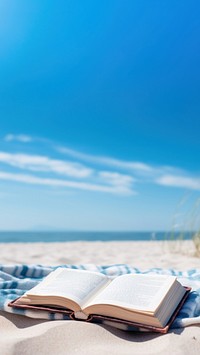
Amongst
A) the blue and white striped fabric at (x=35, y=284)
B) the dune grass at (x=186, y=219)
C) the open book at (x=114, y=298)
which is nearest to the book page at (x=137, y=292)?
the open book at (x=114, y=298)

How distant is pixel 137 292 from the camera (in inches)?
52.5

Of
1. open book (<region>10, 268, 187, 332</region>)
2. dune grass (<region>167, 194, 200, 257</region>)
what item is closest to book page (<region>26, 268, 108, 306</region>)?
open book (<region>10, 268, 187, 332</region>)

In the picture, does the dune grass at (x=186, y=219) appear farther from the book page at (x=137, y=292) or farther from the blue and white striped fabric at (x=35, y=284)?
the book page at (x=137, y=292)

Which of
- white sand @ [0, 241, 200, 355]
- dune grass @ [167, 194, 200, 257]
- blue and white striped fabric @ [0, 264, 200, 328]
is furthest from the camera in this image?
dune grass @ [167, 194, 200, 257]

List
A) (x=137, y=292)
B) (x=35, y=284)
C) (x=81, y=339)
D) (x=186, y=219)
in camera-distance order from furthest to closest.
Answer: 1. (x=186, y=219)
2. (x=35, y=284)
3. (x=137, y=292)
4. (x=81, y=339)

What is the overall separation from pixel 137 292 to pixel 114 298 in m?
0.09

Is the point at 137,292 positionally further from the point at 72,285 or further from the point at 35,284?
the point at 35,284

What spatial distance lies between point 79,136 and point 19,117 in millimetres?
1999

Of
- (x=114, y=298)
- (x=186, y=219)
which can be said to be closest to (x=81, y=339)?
(x=114, y=298)

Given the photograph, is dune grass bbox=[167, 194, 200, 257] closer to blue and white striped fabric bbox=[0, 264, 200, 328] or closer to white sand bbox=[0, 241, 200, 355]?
blue and white striped fabric bbox=[0, 264, 200, 328]

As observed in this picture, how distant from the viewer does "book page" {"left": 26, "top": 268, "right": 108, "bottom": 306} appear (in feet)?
4.39

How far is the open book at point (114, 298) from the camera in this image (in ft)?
4.06

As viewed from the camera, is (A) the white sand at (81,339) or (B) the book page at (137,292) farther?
(B) the book page at (137,292)

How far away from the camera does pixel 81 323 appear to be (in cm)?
128
